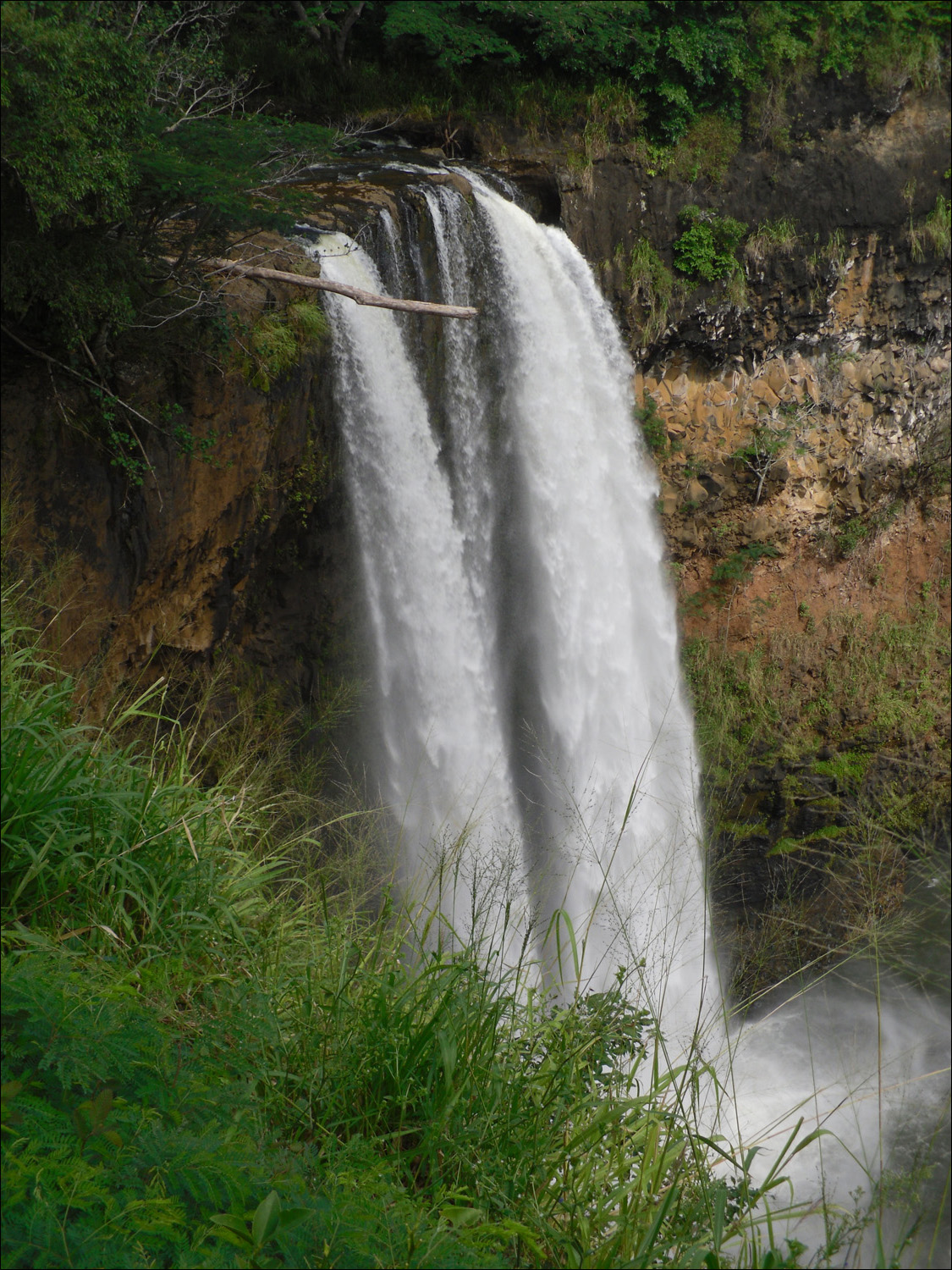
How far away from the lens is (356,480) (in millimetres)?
7953

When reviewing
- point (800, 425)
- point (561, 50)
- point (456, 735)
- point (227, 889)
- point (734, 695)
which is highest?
point (561, 50)

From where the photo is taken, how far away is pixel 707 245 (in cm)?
1242

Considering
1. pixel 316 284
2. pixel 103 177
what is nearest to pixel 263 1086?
pixel 103 177

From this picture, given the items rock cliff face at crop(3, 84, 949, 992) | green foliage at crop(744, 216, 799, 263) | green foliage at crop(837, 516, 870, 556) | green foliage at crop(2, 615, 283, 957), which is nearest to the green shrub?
rock cliff face at crop(3, 84, 949, 992)

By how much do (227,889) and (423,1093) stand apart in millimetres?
965

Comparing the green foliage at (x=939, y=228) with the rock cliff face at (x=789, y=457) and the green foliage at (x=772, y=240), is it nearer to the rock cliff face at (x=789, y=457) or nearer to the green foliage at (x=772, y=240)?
the rock cliff face at (x=789, y=457)

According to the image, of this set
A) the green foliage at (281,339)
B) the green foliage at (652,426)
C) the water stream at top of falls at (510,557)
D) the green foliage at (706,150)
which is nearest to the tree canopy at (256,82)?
the green foliage at (706,150)

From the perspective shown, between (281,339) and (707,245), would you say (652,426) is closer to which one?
(707,245)

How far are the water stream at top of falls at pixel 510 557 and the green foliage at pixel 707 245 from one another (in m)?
2.30

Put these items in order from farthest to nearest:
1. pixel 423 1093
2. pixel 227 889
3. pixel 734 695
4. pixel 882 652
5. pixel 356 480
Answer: pixel 882 652 → pixel 734 695 → pixel 356 480 → pixel 227 889 → pixel 423 1093

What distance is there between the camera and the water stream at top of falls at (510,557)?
307 inches

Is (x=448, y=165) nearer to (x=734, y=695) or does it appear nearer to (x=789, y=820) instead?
(x=734, y=695)

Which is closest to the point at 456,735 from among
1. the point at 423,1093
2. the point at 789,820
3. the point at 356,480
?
the point at 356,480

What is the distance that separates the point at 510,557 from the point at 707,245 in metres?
5.97
